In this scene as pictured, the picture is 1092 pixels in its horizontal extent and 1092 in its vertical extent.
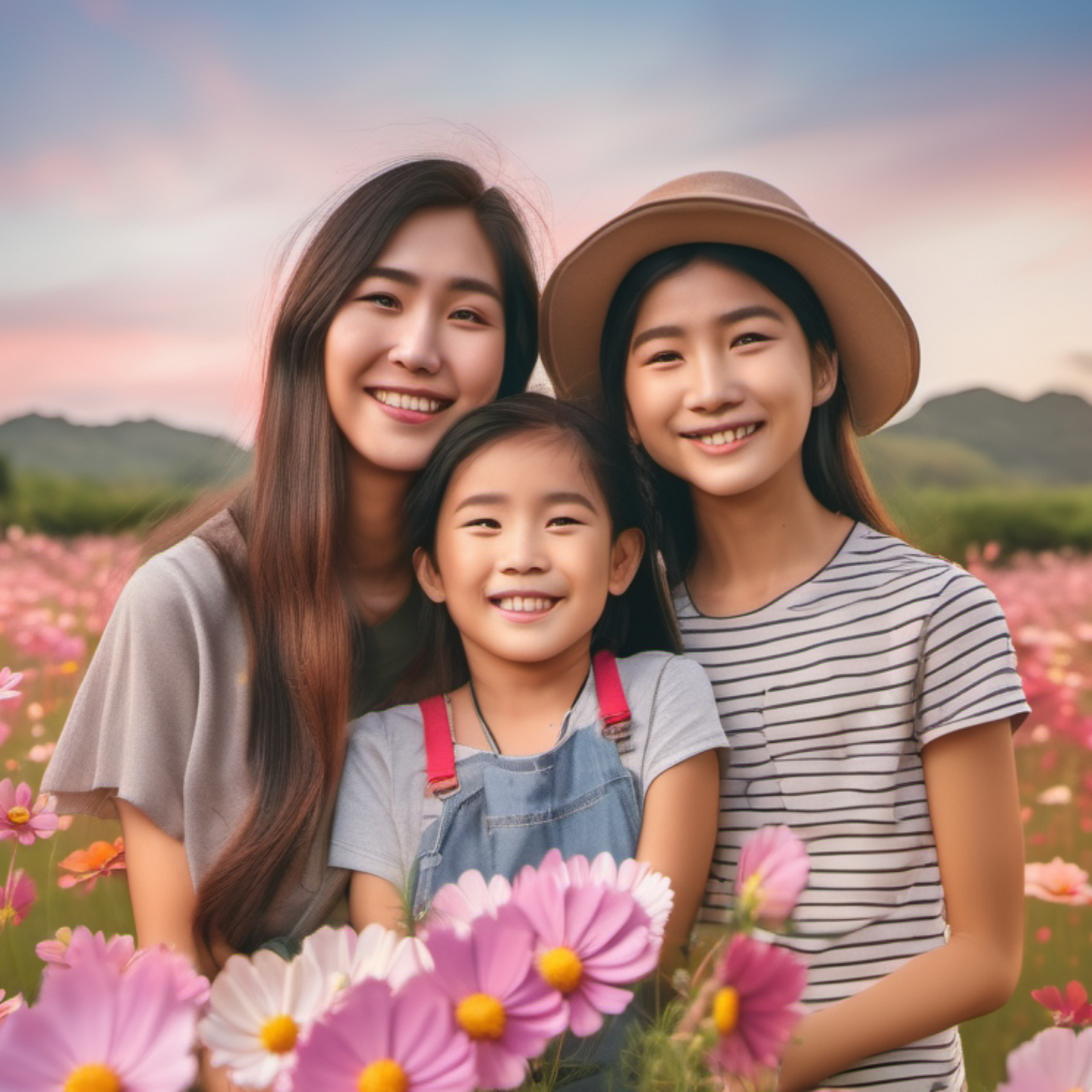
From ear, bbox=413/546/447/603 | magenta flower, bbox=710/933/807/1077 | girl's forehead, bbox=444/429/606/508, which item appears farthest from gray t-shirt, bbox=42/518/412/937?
magenta flower, bbox=710/933/807/1077

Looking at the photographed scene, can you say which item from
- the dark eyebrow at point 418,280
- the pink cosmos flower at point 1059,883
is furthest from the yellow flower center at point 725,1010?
the pink cosmos flower at point 1059,883

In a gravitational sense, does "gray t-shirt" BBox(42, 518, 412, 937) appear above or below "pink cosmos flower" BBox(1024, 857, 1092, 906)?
above

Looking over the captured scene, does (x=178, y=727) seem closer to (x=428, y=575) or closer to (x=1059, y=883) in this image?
(x=428, y=575)

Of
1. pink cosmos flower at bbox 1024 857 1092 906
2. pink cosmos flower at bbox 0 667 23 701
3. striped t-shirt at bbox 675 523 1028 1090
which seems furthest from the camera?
pink cosmos flower at bbox 1024 857 1092 906

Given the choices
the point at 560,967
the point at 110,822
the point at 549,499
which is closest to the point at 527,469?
the point at 549,499

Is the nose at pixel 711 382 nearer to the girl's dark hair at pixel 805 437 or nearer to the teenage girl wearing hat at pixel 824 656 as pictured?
the teenage girl wearing hat at pixel 824 656

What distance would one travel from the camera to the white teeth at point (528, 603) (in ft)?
4.78

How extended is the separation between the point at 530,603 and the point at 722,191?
0.61 metres

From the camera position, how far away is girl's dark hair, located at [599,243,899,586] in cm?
168

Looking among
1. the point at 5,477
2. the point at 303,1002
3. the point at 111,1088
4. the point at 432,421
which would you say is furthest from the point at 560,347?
the point at 5,477

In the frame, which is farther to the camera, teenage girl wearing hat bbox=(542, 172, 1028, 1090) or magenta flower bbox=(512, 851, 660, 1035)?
teenage girl wearing hat bbox=(542, 172, 1028, 1090)

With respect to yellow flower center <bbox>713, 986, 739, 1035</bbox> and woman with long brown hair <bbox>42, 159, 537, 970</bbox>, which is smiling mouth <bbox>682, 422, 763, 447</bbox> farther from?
yellow flower center <bbox>713, 986, 739, 1035</bbox>

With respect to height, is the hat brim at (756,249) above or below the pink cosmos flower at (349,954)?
above

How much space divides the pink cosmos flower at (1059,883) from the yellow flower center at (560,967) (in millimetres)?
1548
